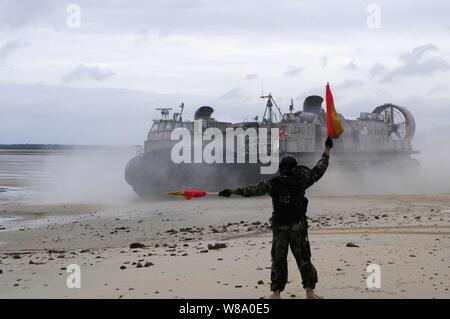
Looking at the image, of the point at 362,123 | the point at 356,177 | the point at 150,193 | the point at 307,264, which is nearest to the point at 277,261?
the point at 307,264

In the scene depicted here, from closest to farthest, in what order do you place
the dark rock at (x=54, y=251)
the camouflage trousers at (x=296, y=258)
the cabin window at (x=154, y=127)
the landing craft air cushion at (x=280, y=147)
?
the camouflage trousers at (x=296, y=258) < the dark rock at (x=54, y=251) < the landing craft air cushion at (x=280, y=147) < the cabin window at (x=154, y=127)

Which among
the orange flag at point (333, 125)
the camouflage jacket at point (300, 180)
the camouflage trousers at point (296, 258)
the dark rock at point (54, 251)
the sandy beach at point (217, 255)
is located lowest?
the dark rock at point (54, 251)

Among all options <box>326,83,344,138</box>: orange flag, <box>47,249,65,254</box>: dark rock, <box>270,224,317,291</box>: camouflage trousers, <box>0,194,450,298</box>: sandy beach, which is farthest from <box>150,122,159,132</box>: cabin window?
<box>270,224,317,291</box>: camouflage trousers

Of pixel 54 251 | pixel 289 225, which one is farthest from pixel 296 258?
pixel 54 251

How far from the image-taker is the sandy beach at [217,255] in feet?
15.2

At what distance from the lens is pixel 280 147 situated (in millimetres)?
17547

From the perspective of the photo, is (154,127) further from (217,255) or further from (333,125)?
(333,125)

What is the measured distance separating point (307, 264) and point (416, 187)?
17.5m

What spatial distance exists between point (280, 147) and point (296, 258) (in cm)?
1338

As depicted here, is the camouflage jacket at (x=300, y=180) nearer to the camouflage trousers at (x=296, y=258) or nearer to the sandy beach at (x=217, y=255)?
the camouflage trousers at (x=296, y=258)

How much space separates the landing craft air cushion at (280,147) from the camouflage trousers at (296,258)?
12.0m

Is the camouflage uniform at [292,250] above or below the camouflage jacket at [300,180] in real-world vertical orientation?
below

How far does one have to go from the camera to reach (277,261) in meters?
4.25

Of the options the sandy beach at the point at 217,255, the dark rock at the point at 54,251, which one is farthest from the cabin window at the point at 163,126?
→ the dark rock at the point at 54,251
